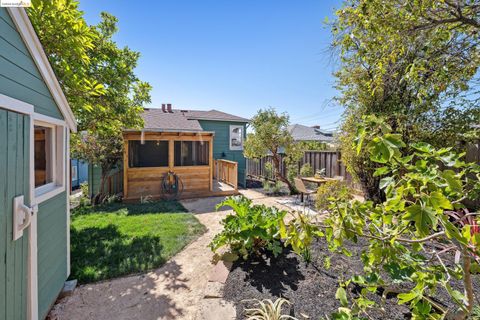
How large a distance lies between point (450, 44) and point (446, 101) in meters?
1.89

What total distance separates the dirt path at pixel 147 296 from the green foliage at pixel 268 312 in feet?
2.40

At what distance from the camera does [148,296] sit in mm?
2857

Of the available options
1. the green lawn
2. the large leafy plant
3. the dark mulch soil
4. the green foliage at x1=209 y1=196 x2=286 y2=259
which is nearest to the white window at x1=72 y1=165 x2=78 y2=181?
the green lawn

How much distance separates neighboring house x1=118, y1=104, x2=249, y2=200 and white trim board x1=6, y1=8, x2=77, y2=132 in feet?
16.1

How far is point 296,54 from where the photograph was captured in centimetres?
752

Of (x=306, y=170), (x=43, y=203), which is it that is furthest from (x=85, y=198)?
(x=306, y=170)

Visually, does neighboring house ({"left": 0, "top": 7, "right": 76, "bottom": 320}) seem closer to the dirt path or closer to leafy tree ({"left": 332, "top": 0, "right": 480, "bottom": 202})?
the dirt path

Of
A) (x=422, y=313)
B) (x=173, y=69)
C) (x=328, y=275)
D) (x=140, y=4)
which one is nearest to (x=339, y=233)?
(x=422, y=313)

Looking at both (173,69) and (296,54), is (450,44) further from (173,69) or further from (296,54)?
(173,69)

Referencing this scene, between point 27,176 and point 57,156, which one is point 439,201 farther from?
point 57,156

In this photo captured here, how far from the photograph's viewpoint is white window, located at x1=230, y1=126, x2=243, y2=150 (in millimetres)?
12278

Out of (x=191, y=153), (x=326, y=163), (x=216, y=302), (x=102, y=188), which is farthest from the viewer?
(x=191, y=153)

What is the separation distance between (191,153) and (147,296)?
7110mm

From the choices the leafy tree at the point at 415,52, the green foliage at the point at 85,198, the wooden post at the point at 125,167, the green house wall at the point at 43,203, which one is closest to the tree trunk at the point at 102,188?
the green foliage at the point at 85,198
